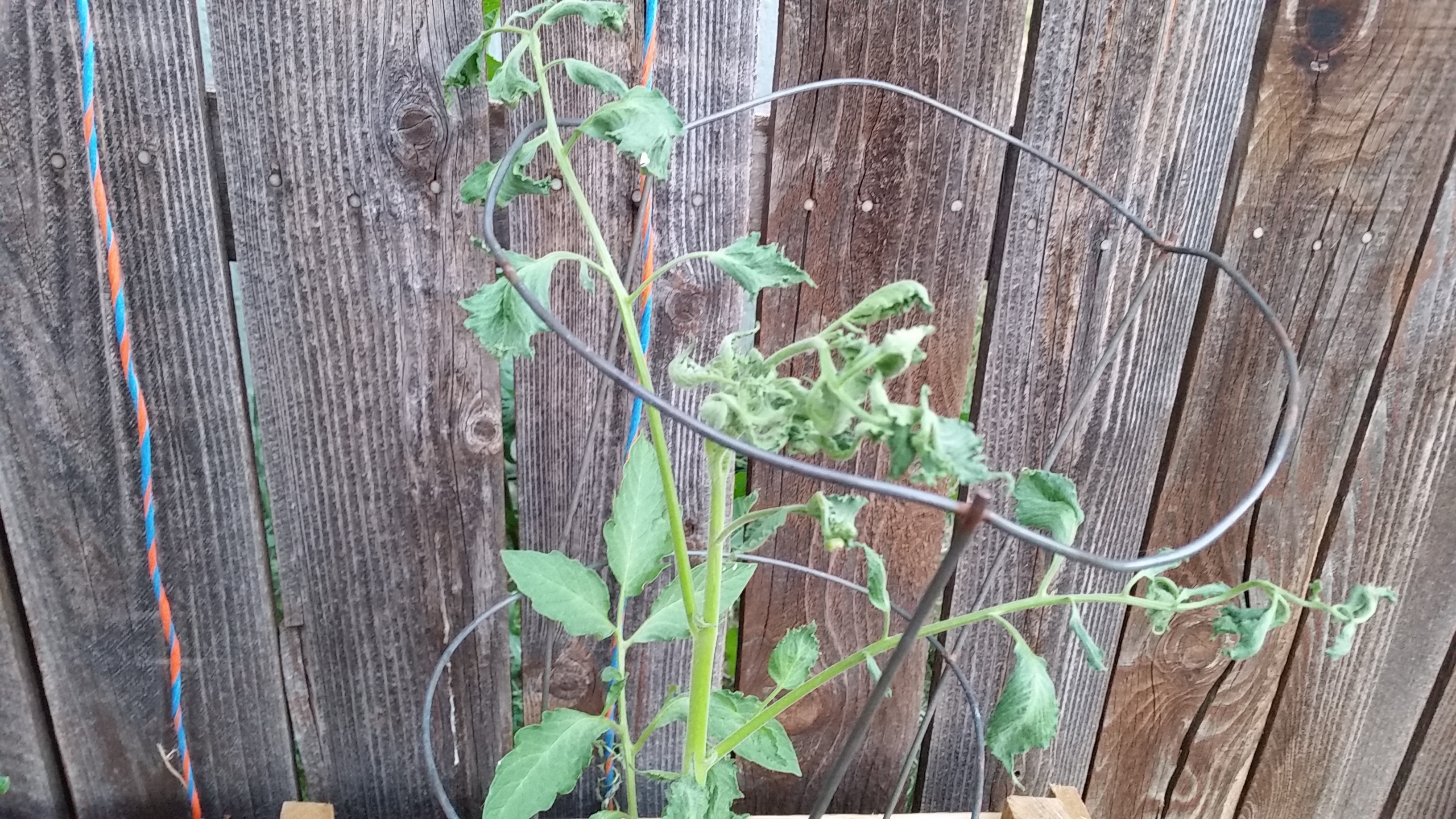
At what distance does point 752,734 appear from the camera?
2.72ft

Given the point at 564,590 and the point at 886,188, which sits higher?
the point at 886,188

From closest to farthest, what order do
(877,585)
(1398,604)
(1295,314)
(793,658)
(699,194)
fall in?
(877,585) < (793,658) < (699,194) < (1295,314) < (1398,604)

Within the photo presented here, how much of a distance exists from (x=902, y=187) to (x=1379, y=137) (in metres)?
0.53

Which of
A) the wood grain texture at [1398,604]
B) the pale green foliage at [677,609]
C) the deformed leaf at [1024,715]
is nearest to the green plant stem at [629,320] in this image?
the pale green foliage at [677,609]

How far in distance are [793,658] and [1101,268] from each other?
569 millimetres

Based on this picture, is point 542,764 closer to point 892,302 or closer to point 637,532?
point 637,532

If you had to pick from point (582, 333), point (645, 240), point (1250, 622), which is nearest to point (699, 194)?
point (645, 240)

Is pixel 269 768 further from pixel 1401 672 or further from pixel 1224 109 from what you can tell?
pixel 1401 672

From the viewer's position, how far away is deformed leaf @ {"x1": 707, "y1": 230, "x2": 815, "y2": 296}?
0.66 meters

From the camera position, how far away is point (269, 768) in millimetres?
1203

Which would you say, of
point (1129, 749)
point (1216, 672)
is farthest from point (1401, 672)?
point (1129, 749)

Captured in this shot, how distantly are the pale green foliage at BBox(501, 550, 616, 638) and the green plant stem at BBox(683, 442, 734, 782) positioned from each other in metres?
0.11

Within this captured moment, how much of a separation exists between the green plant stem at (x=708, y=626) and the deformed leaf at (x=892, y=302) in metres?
0.13

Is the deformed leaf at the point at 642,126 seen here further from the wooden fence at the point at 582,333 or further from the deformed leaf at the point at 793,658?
the deformed leaf at the point at 793,658
